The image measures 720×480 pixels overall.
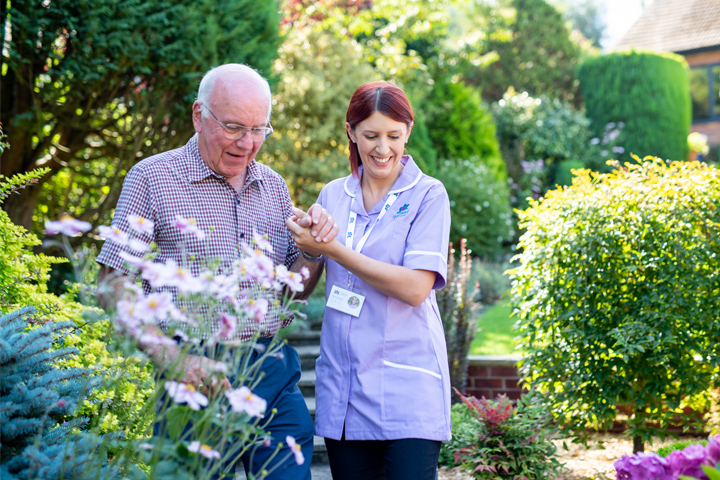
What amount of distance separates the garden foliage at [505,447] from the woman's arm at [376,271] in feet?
4.92

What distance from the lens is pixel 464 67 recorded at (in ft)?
40.8

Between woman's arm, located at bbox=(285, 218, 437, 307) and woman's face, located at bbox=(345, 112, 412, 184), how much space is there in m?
0.35

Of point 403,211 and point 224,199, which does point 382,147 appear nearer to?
point 403,211

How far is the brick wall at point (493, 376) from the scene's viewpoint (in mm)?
4797

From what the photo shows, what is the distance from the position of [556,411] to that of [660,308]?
83 centimetres

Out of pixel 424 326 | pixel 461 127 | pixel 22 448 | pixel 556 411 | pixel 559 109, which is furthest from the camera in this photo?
pixel 559 109

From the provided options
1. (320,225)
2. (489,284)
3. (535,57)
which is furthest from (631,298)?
(535,57)

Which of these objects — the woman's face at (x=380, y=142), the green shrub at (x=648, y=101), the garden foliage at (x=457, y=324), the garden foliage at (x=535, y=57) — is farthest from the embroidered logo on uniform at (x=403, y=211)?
the garden foliage at (x=535, y=57)

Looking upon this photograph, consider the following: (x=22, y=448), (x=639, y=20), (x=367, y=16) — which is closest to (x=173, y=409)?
(x=22, y=448)

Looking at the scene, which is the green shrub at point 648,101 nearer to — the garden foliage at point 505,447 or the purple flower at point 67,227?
the garden foliage at point 505,447

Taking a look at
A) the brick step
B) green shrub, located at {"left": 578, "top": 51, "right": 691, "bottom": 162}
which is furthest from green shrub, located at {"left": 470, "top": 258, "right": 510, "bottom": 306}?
green shrub, located at {"left": 578, "top": 51, "right": 691, "bottom": 162}

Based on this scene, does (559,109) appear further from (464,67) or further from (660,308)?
(660,308)

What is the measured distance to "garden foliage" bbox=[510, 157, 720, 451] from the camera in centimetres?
346

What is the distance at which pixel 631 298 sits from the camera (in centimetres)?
361
